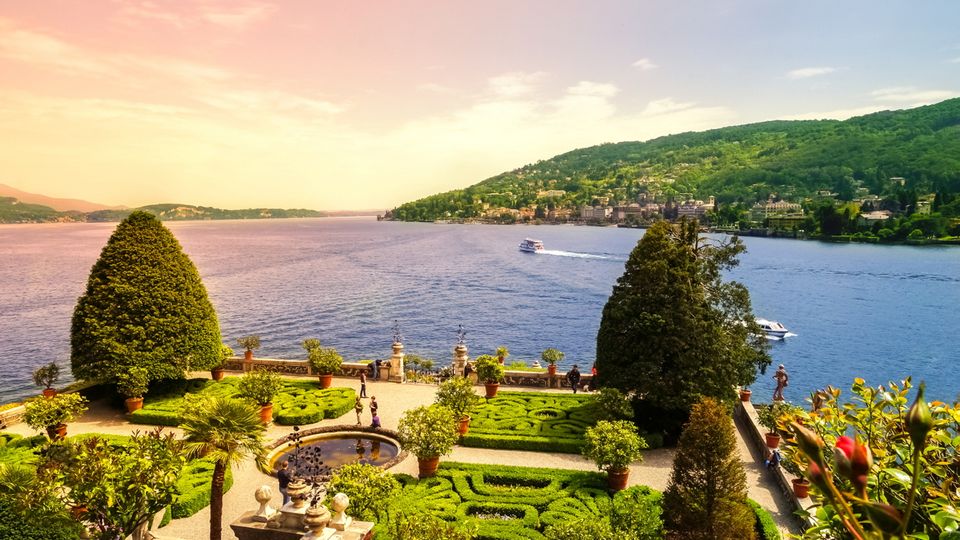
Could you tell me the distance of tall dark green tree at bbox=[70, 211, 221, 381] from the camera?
26984 mm

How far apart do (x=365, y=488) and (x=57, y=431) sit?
16325 mm

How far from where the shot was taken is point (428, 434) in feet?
69.5

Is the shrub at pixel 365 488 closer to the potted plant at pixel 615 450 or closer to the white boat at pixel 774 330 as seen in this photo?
the potted plant at pixel 615 450

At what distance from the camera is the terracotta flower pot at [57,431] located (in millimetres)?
23727

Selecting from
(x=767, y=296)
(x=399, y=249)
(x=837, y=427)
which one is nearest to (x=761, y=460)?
(x=837, y=427)

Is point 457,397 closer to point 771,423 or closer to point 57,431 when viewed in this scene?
point 771,423

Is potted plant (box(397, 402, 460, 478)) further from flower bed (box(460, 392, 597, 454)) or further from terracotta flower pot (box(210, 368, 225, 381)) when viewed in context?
terracotta flower pot (box(210, 368, 225, 381))

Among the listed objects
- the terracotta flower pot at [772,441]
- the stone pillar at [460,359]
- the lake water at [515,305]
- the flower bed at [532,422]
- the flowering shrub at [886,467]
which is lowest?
the lake water at [515,305]

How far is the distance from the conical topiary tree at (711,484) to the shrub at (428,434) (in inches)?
336

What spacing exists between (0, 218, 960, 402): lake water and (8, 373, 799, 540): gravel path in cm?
2729

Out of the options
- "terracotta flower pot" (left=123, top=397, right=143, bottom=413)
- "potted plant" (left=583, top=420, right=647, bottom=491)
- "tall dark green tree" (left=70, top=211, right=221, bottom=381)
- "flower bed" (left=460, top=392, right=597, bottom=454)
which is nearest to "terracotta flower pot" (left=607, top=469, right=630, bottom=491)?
"potted plant" (left=583, top=420, right=647, bottom=491)

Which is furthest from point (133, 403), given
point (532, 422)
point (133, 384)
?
point (532, 422)

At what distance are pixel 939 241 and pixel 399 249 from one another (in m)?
145

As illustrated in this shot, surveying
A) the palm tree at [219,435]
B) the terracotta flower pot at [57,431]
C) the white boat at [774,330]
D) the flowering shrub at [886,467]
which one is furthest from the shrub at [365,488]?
the white boat at [774,330]
